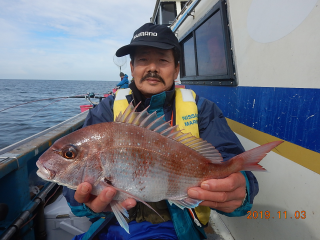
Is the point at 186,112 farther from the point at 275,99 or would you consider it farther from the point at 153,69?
the point at 275,99

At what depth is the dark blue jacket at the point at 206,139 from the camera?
1716mm

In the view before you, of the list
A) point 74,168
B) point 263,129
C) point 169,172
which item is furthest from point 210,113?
point 74,168

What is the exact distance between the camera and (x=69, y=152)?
1.39 m

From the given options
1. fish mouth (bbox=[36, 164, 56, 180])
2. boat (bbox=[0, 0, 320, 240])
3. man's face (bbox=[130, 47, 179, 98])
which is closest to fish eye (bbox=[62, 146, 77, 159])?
fish mouth (bbox=[36, 164, 56, 180])

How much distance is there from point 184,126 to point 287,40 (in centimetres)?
124

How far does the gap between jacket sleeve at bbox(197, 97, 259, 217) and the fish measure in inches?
11.5

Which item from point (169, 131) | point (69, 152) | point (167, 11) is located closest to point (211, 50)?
point (169, 131)

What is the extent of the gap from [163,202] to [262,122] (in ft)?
4.60

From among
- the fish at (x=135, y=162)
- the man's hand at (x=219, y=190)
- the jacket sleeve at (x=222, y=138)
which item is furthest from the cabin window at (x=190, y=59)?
the man's hand at (x=219, y=190)

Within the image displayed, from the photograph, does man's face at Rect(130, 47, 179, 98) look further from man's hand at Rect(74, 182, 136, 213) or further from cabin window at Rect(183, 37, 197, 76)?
cabin window at Rect(183, 37, 197, 76)

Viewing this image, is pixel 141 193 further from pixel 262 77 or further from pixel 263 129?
pixel 262 77

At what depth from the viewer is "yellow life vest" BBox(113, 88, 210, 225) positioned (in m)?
1.92
